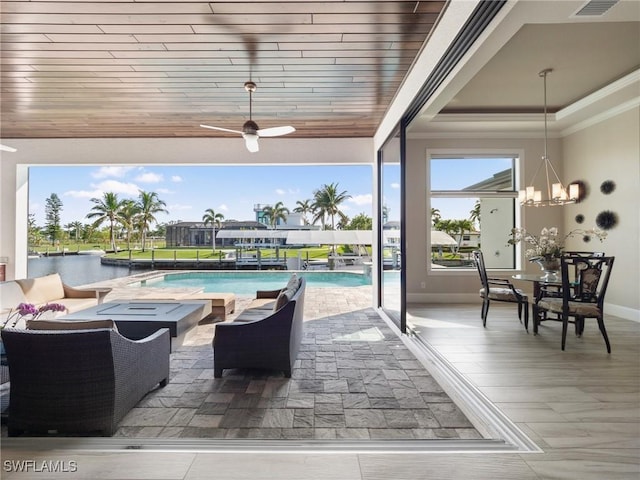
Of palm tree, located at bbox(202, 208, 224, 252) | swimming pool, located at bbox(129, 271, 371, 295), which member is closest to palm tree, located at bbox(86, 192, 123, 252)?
palm tree, located at bbox(202, 208, 224, 252)

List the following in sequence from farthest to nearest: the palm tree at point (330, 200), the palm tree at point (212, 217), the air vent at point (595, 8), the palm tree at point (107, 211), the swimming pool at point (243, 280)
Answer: the palm tree at point (212, 217) → the palm tree at point (330, 200) → the palm tree at point (107, 211) → the swimming pool at point (243, 280) → the air vent at point (595, 8)

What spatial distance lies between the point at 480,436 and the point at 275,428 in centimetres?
131

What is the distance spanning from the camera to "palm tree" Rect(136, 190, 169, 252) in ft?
67.3

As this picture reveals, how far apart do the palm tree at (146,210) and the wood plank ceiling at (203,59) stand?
16.9m

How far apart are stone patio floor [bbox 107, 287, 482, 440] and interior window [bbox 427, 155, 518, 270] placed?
320 cm

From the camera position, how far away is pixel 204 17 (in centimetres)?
251

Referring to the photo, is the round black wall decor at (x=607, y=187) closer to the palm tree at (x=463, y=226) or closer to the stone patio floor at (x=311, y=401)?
the palm tree at (x=463, y=226)

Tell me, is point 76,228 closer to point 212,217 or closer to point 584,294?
point 212,217

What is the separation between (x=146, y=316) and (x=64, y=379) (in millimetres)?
1542

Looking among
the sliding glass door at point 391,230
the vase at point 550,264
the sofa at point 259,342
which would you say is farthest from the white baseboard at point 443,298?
the sofa at point 259,342

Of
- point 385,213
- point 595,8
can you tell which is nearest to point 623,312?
point 385,213

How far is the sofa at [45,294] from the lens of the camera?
3896 millimetres

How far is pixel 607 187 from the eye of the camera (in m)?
5.06

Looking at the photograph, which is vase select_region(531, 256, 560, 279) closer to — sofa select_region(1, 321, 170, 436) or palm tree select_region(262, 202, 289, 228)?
sofa select_region(1, 321, 170, 436)
